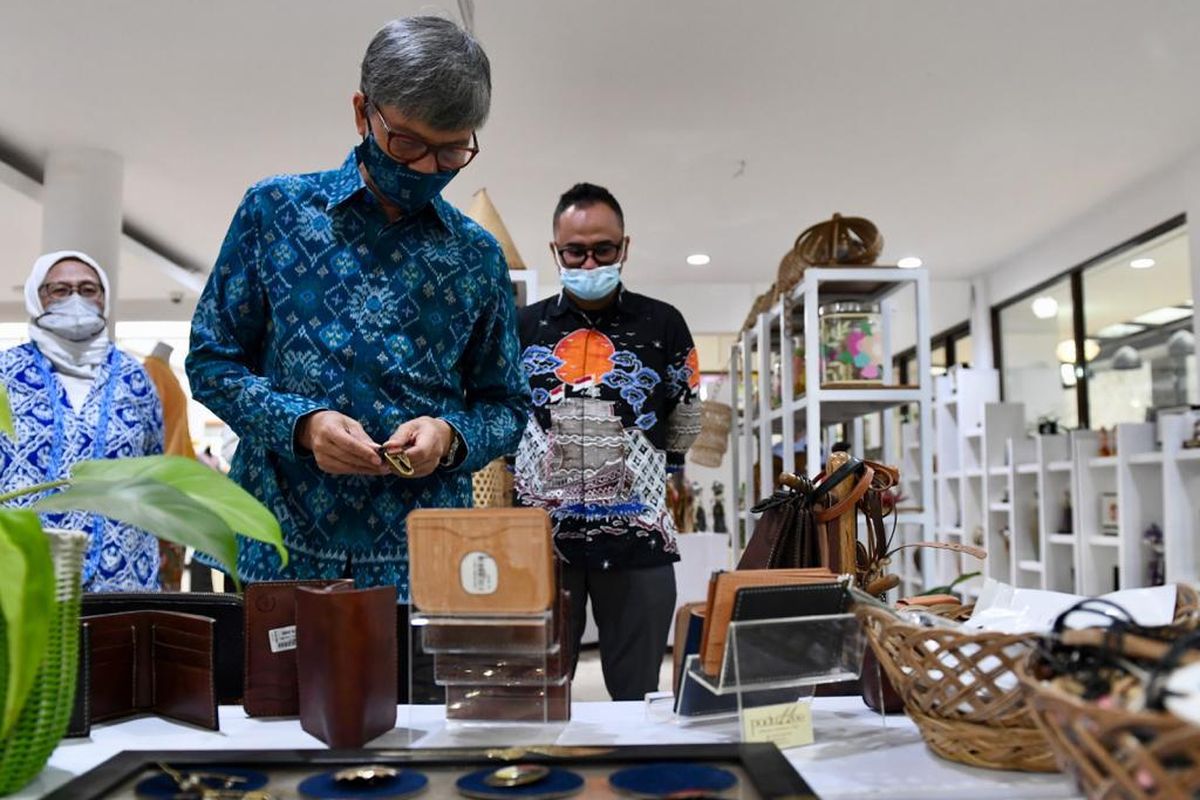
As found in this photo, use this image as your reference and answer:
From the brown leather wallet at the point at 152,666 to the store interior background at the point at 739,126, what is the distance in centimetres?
320

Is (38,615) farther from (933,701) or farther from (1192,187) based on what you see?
(1192,187)

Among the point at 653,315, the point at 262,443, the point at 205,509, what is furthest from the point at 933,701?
the point at 653,315

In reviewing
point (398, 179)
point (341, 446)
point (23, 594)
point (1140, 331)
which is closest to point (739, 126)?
point (1140, 331)

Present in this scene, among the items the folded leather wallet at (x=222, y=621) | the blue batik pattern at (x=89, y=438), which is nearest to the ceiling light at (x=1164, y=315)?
the blue batik pattern at (x=89, y=438)

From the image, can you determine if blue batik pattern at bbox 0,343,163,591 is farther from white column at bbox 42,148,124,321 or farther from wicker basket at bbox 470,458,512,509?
white column at bbox 42,148,124,321

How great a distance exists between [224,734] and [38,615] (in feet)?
1.14

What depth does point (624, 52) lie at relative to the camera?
428 cm

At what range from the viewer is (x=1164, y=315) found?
6121 mm

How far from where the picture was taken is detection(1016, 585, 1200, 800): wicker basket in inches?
20.3

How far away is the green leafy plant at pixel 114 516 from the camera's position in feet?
2.22

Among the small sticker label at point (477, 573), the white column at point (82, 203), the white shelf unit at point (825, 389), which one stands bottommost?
the small sticker label at point (477, 573)

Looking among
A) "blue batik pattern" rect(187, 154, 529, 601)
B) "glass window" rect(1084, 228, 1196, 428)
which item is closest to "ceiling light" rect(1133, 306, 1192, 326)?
"glass window" rect(1084, 228, 1196, 428)

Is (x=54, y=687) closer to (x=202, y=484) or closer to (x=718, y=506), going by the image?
(x=202, y=484)

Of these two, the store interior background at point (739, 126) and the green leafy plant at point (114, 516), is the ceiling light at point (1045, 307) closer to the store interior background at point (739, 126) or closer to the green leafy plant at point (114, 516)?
the store interior background at point (739, 126)
